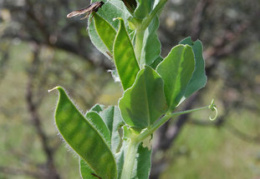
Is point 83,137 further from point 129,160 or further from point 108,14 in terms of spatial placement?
point 108,14

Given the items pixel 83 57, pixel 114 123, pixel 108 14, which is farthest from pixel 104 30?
pixel 83 57

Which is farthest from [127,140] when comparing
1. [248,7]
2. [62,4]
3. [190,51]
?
[248,7]

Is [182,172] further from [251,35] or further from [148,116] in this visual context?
[148,116]

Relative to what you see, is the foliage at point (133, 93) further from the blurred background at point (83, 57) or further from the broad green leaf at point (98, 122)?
the blurred background at point (83, 57)

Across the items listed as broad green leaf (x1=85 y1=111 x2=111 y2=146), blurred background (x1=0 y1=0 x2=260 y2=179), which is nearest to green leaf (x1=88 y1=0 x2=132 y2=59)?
broad green leaf (x1=85 y1=111 x2=111 y2=146)

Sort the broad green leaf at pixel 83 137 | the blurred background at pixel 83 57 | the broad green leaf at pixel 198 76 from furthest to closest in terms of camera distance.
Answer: the blurred background at pixel 83 57
the broad green leaf at pixel 198 76
the broad green leaf at pixel 83 137

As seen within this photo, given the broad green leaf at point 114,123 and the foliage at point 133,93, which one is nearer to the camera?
the foliage at point 133,93

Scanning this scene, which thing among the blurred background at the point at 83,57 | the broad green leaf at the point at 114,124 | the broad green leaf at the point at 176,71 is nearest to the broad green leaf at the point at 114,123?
the broad green leaf at the point at 114,124
